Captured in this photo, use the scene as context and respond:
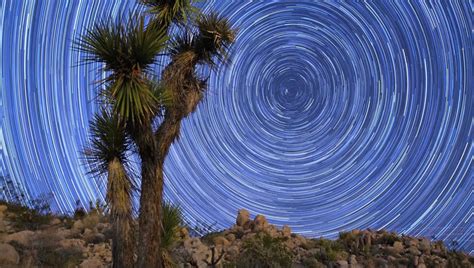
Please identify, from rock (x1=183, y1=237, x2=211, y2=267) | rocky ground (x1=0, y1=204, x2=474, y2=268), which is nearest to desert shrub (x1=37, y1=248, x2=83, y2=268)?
rocky ground (x1=0, y1=204, x2=474, y2=268)

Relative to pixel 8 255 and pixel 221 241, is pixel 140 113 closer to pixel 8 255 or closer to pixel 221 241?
pixel 8 255

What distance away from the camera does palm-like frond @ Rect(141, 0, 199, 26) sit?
39.3ft

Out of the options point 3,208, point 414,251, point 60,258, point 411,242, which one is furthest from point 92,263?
point 411,242

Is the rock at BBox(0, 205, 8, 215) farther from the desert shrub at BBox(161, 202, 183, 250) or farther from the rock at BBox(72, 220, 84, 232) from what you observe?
the desert shrub at BBox(161, 202, 183, 250)

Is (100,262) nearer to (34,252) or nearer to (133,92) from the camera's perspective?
(34,252)

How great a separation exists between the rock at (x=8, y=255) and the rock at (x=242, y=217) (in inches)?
484

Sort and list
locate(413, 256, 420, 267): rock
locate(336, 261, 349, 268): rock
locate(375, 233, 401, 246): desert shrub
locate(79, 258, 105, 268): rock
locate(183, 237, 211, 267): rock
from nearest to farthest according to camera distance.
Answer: locate(79, 258, 105, 268): rock < locate(183, 237, 211, 267): rock < locate(336, 261, 349, 268): rock < locate(413, 256, 420, 267): rock < locate(375, 233, 401, 246): desert shrub

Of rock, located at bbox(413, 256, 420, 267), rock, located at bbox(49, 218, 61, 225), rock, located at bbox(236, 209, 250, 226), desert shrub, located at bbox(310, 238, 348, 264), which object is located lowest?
rock, located at bbox(413, 256, 420, 267)

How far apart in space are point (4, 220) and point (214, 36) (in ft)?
48.3

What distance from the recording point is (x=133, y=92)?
33.3 feet

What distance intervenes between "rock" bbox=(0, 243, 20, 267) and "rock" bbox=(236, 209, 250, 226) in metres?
12.3

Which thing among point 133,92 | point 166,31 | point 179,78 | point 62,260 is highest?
point 166,31

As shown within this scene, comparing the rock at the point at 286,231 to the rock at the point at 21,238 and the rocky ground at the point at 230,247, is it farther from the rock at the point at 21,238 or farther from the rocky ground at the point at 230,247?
the rock at the point at 21,238

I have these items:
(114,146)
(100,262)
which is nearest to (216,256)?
(100,262)
